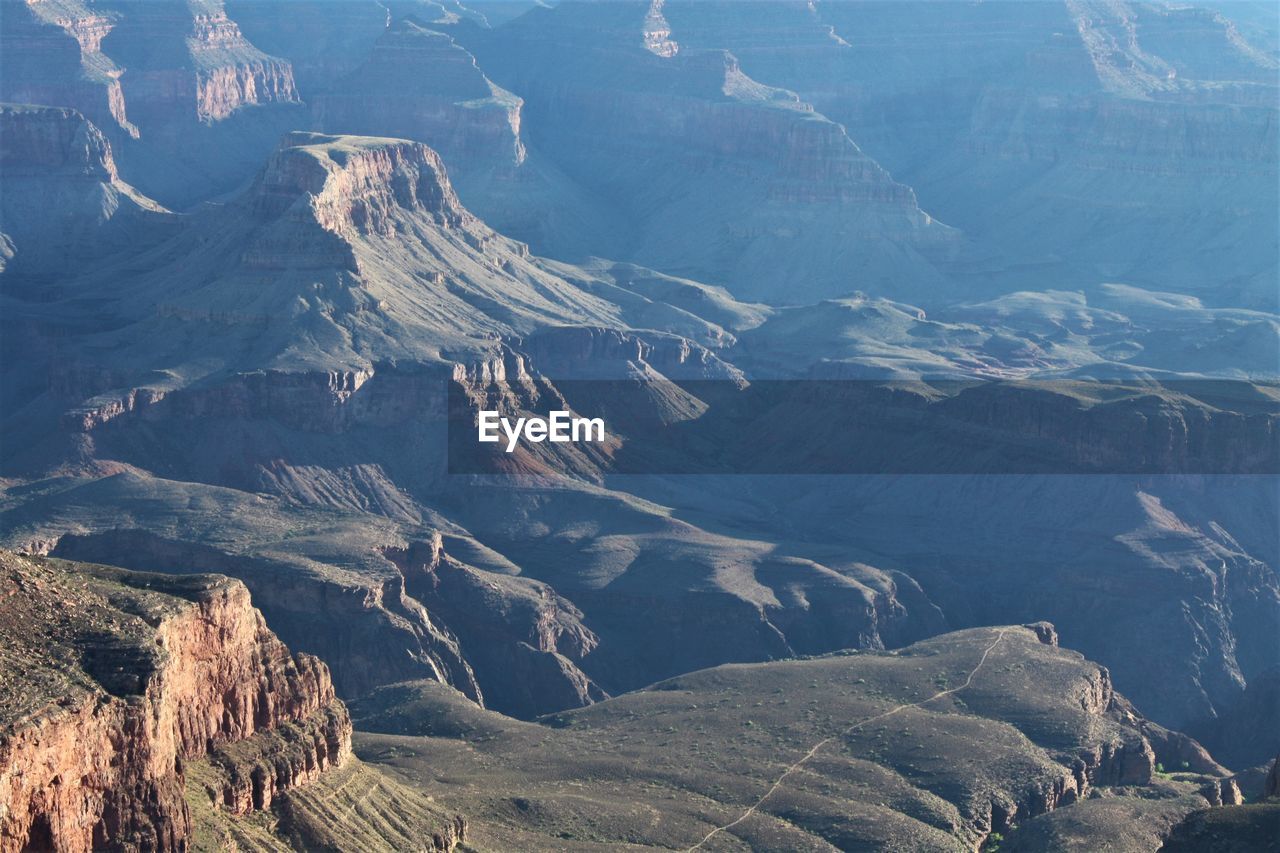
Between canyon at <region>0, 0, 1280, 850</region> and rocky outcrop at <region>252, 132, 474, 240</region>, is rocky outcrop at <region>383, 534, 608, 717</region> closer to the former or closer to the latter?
canyon at <region>0, 0, 1280, 850</region>

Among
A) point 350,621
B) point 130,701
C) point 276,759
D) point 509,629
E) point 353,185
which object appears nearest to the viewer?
point 130,701

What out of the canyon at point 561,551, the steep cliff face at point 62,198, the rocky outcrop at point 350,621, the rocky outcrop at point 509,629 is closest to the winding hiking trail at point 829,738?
the canyon at point 561,551

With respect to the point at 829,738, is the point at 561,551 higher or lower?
lower

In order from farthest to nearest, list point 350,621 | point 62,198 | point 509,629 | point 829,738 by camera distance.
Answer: point 62,198
point 509,629
point 350,621
point 829,738

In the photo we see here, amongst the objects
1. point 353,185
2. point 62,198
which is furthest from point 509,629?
point 62,198

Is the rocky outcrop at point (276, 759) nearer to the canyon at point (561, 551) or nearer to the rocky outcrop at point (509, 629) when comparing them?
the canyon at point (561, 551)

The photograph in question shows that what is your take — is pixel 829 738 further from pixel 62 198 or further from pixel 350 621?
pixel 62 198

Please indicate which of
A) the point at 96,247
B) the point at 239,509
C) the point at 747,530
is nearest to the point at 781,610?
the point at 747,530
